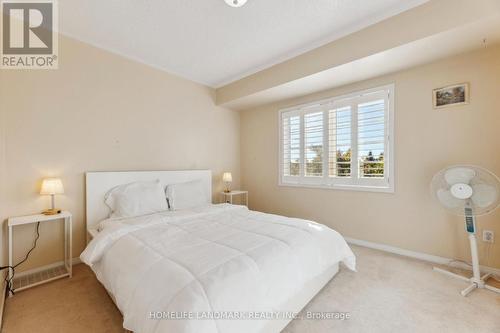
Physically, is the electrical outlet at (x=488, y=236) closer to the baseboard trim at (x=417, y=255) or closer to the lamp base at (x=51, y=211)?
the baseboard trim at (x=417, y=255)

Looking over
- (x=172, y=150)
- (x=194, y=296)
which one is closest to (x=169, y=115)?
(x=172, y=150)

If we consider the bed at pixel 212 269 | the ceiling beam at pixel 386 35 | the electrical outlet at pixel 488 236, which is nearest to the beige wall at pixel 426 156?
the electrical outlet at pixel 488 236

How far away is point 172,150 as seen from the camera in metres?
3.49

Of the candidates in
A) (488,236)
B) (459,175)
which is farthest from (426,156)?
(488,236)

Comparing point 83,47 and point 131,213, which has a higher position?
point 83,47

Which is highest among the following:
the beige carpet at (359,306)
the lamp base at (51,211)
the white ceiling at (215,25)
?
the white ceiling at (215,25)

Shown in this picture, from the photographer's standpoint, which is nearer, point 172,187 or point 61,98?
point 61,98

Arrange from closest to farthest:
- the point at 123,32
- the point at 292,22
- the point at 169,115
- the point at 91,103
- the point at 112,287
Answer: the point at 112,287, the point at 292,22, the point at 123,32, the point at 91,103, the point at 169,115

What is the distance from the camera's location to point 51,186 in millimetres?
2188

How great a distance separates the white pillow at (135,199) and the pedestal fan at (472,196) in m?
3.19

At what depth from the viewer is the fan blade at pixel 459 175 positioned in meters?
2.03

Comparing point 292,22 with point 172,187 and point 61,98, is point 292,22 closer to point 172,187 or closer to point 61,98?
point 172,187

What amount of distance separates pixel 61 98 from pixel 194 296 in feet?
8.97

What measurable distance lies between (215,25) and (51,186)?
2.39m
